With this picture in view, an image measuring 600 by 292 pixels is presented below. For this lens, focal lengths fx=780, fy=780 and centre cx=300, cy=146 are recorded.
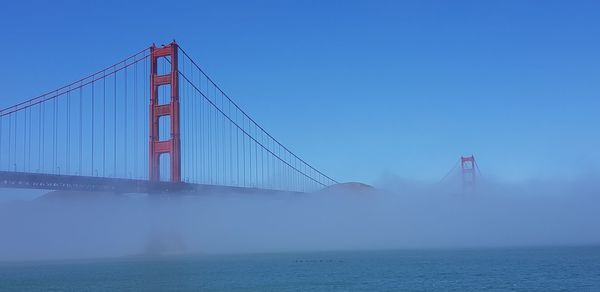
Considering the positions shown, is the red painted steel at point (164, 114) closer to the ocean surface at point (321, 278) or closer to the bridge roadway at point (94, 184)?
the bridge roadway at point (94, 184)

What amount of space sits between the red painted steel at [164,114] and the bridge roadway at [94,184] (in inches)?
54.4

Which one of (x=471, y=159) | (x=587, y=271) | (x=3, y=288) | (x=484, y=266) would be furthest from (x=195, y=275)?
(x=471, y=159)

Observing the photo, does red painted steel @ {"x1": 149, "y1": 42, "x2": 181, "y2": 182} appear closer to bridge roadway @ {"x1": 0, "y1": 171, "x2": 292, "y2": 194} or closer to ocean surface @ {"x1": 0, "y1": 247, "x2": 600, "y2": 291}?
bridge roadway @ {"x1": 0, "y1": 171, "x2": 292, "y2": 194}

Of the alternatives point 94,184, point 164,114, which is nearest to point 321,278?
point 94,184

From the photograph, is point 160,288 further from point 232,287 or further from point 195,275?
point 195,275

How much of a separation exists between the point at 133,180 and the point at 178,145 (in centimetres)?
512

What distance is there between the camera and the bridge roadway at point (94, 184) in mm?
43688

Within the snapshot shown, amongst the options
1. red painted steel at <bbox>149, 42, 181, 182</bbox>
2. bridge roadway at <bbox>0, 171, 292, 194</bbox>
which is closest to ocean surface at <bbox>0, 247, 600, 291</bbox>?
bridge roadway at <bbox>0, 171, 292, 194</bbox>

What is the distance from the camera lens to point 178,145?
57500 millimetres

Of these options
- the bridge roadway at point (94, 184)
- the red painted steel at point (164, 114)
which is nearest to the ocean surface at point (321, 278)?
Answer: the bridge roadway at point (94, 184)

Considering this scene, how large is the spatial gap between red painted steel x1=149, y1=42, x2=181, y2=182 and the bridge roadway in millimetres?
1381

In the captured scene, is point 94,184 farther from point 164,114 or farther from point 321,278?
point 321,278

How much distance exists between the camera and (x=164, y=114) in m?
59.5

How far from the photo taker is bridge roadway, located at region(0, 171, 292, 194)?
43.7 metres
